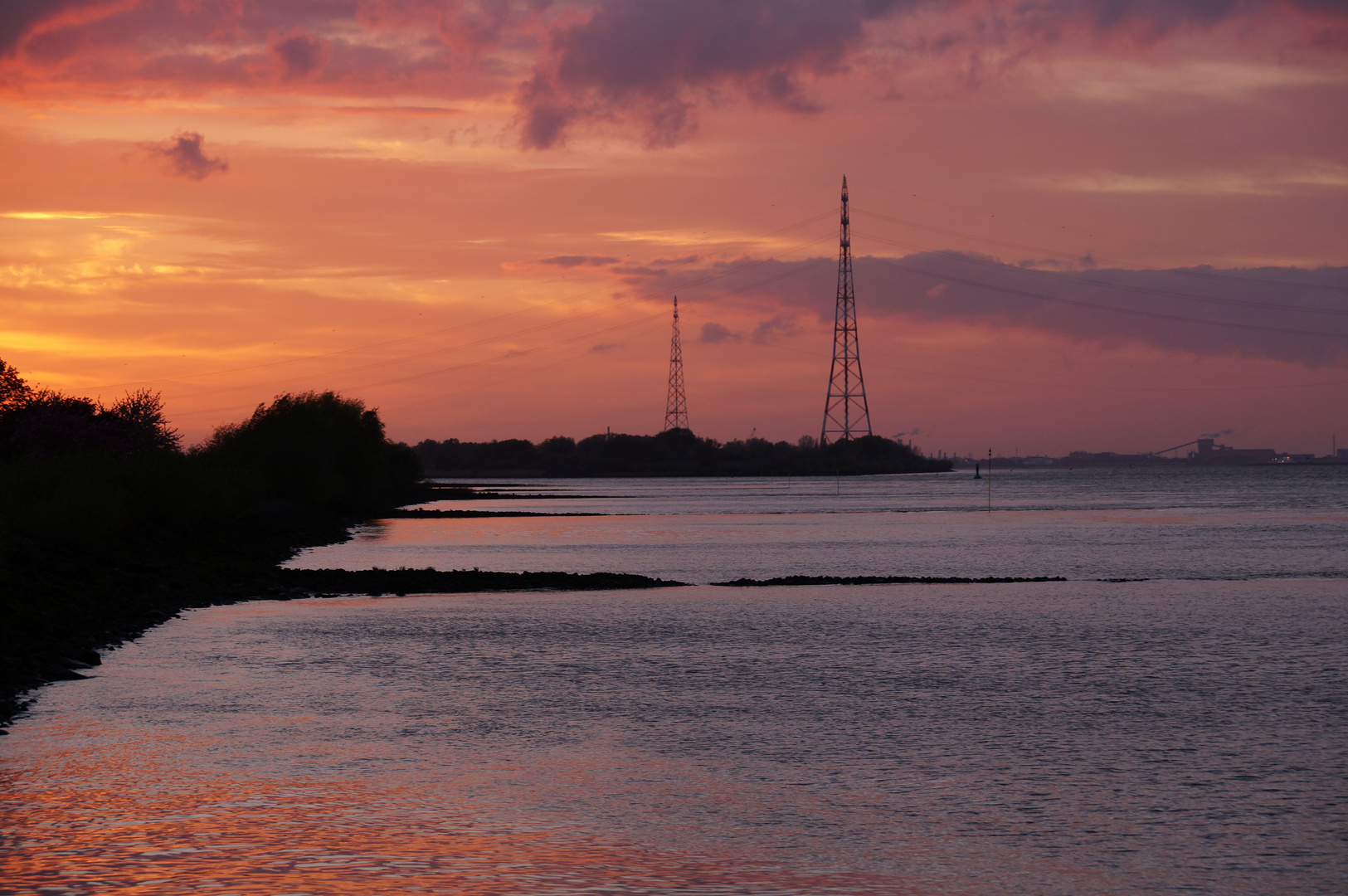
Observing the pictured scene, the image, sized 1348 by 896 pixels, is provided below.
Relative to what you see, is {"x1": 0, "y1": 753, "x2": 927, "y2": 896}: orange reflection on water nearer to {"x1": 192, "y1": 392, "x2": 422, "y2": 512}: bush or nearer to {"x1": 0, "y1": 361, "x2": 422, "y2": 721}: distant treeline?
{"x1": 0, "y1": 361, "x2": 422, "y2": 721}: distant treeline

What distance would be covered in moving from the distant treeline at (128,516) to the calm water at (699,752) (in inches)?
77.7

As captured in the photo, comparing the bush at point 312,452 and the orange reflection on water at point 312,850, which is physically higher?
the bush at point 312,452

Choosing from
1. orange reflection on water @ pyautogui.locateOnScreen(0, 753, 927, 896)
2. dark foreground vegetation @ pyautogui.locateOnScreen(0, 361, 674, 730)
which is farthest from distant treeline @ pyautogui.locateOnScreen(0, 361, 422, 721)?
orange reflection on water @ pyautogui.locateOnScreen(0, 753, 927, 896)

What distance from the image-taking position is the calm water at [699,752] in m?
10.4

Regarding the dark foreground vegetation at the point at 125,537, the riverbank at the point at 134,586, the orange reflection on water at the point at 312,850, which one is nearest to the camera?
the orange reflection on water at the point at 312,850

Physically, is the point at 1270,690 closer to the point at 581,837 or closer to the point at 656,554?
the point at 581,837

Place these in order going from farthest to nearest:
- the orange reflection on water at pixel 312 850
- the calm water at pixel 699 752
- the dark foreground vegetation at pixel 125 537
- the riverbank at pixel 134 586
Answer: the dark foreground vegetation at pixel 125 537
the riverbank at pixel 134 586
the calm water at pixel 699 752
the orange reflection on water at pixel 312 850

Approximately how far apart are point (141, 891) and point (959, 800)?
737cm

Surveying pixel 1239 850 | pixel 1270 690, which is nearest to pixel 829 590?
pixel 1270 690

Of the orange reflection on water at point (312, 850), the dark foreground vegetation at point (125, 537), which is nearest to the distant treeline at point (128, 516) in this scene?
the dark foreground vegetation at point (125, 537)

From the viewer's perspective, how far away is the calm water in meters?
10.4

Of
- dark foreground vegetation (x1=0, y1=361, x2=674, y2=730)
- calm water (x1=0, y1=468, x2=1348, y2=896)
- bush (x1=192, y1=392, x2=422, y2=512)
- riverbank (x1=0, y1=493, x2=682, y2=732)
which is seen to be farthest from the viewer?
bush (x1=192, y1=392, x2=422, y2=512)

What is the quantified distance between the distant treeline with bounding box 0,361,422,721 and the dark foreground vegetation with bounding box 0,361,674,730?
0.07 m

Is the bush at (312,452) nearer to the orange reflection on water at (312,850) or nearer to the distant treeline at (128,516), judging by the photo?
the distant treeline at (128,516)
